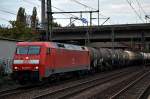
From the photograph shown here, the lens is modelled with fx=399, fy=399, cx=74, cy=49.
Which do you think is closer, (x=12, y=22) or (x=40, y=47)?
(x=40, y=47)

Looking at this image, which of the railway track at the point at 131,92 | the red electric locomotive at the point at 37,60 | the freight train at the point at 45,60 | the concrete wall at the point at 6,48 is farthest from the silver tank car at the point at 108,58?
the railway track at the point at 131,92

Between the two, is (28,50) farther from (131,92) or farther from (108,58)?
(108,58)

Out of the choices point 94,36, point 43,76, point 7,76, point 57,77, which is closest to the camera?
point 43,76

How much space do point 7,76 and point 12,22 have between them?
107 ft

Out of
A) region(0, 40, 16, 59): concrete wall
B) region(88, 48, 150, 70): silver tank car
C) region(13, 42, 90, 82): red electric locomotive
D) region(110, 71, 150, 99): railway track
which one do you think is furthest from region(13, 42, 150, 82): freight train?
region(88, 48, 150, 70): silver tank car

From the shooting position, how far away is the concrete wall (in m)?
31.1

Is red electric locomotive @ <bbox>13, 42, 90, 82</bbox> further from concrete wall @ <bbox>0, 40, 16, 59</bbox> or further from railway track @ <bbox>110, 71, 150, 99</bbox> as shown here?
railway track @ <bbox>110, 71, 150, 99</bbox>

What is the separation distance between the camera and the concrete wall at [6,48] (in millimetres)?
31142

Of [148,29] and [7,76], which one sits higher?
[148,29]

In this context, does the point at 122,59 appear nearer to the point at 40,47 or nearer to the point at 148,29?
the point at 148,29

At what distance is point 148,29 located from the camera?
70.1 meters

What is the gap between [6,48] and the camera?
1252 inches

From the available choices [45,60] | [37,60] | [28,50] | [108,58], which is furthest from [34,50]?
[108,58]

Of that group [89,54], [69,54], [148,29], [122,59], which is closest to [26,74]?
[69,54]
